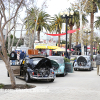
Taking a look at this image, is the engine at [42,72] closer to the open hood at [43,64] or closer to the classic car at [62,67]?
the open hood at [43,64]

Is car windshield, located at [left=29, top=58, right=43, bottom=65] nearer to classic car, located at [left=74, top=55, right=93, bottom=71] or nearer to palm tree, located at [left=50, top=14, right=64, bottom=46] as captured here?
classic car, located at [left=74, top=55, right=93, bottom=71]

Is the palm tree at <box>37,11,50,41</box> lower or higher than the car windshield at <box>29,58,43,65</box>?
higher

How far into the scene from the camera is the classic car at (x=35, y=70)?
11.6 metres

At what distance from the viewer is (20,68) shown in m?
13.1

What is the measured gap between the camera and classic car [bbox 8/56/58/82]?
11.6 meters

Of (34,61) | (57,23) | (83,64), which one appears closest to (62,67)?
(34,61)

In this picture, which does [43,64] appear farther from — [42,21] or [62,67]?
[42,21]

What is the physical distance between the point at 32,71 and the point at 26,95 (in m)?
3.68

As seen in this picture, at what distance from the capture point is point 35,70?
1169 cm

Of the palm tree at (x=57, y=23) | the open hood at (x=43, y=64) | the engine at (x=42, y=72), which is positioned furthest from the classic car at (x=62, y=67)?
the palm tree at (x=57, y=23)

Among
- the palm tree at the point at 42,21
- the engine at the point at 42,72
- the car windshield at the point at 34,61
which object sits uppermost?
the palm tree at the point at 42,21

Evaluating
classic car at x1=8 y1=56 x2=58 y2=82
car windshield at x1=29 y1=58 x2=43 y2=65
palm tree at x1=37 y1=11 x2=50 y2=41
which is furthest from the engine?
palm tree at x1=37 y1=11 x2=50 y2=41

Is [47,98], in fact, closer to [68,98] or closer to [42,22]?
[68,98]

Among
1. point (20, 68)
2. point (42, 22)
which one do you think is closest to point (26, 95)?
point (20, 68)
